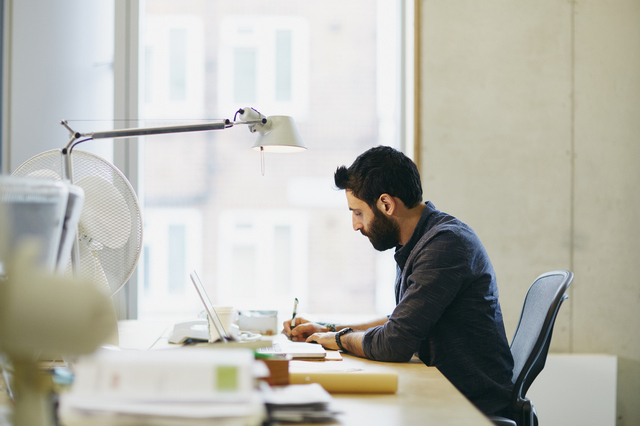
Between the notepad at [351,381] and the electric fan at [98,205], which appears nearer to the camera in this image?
the notepad at [351,381]

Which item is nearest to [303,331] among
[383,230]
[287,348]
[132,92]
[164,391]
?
[287,348]

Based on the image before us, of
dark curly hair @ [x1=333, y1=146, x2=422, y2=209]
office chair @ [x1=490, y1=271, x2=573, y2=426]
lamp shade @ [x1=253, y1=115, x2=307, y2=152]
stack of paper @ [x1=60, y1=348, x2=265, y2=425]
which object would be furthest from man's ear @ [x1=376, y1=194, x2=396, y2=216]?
stack of paper @ [x1=60, y1=348, x2=265, y2=425]

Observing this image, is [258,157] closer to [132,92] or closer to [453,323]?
[132,92]

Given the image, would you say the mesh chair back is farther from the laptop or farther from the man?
the laptop

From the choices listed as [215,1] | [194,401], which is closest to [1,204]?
[194,401]

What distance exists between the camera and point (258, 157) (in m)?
2.67

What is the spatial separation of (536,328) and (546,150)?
4.60ft

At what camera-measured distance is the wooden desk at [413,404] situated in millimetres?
916

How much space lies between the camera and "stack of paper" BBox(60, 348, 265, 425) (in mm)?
660

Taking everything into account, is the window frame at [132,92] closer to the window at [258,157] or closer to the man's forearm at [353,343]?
the window at [258,157]

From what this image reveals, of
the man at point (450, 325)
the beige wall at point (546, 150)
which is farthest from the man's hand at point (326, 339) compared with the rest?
the beige wall at point (546, 150)

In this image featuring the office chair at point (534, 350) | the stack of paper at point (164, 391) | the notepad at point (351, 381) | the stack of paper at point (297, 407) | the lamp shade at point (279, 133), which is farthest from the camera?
the lamp shade at point (279, 133)

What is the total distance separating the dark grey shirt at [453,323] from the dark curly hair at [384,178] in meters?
0.23

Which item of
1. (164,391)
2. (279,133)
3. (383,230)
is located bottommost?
(164,391)
